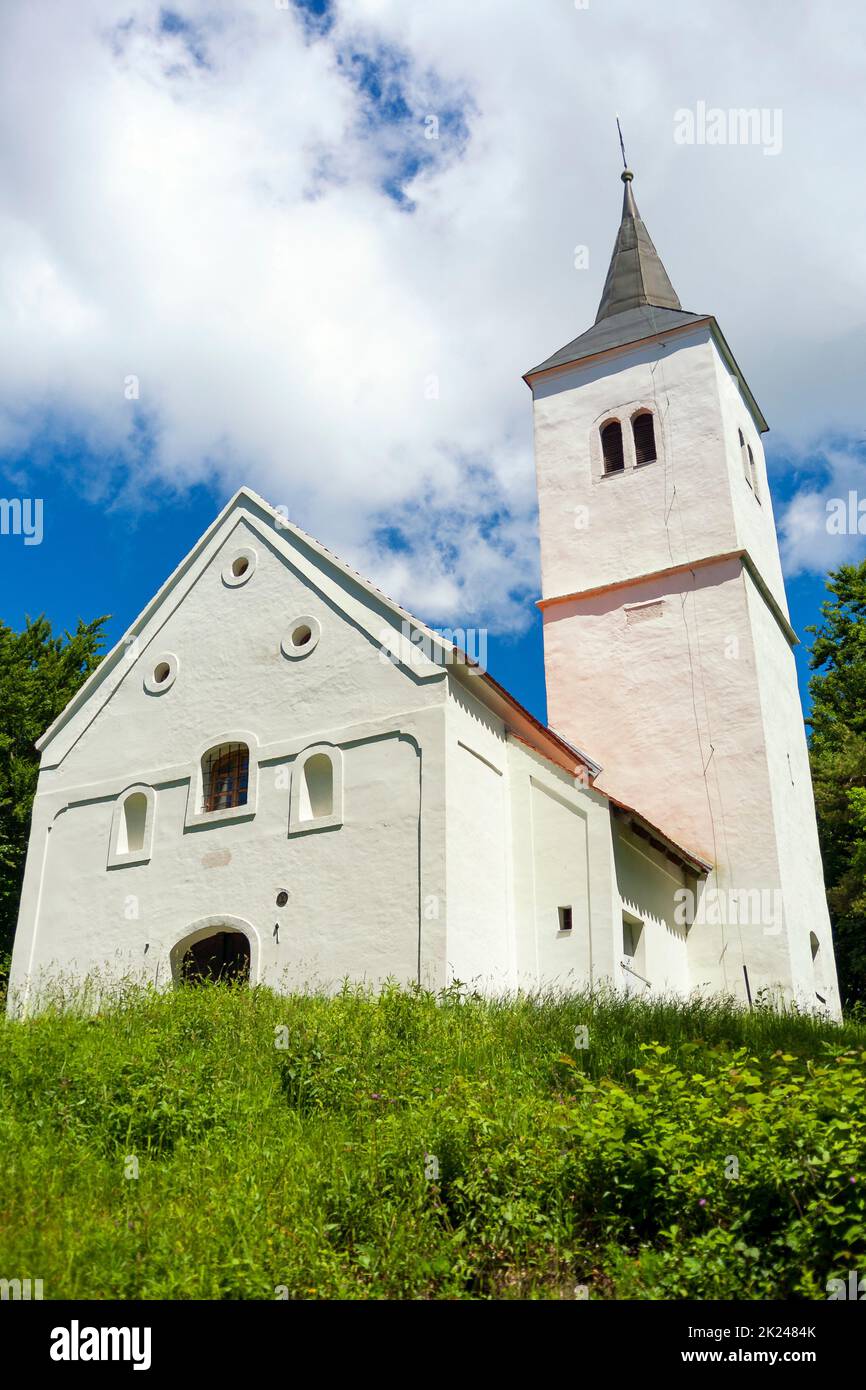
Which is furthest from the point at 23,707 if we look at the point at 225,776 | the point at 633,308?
the point at 633,308

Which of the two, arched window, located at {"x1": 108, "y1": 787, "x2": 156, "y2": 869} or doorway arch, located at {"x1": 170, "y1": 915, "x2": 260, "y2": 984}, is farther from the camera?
arched window, located at {"x1": 108, "y1": 787, "x2": 156, "y2": 869}

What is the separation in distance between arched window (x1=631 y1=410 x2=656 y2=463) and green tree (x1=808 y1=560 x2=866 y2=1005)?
8.32 m

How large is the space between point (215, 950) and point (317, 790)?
2.96 metres

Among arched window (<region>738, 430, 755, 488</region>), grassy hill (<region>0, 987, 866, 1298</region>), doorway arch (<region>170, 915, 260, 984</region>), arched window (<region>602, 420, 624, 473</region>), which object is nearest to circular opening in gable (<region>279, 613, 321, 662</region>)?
doorway arch (<region>170, 915, 260, 984</region>)

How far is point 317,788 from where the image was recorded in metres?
17.4

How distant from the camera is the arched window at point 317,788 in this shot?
56.3 feet

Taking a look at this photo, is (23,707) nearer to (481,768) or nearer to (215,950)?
(215,950)

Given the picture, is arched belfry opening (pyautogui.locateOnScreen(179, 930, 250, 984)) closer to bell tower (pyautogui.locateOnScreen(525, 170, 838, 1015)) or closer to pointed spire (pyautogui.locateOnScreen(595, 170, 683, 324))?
bell tower (pyautogui.locateOnScreen(525, 170, 838, 1015))

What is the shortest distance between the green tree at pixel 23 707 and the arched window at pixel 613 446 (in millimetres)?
14493

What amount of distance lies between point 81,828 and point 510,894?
739 centimetres

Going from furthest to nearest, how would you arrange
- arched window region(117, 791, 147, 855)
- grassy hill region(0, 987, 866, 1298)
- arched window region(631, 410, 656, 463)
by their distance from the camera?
arched window region(631, 410, 656, 463) → arched window region(117, 791, 147, 855) → grassy hill region(0, 987, 866, 1298)

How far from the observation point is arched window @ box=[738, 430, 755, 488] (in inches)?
993

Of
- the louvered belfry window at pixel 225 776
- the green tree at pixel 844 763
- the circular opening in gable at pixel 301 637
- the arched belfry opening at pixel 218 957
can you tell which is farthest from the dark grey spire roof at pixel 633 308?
the arched belfry opening at pixel 218 957

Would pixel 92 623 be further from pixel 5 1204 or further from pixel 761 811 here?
pixel 5 1204
